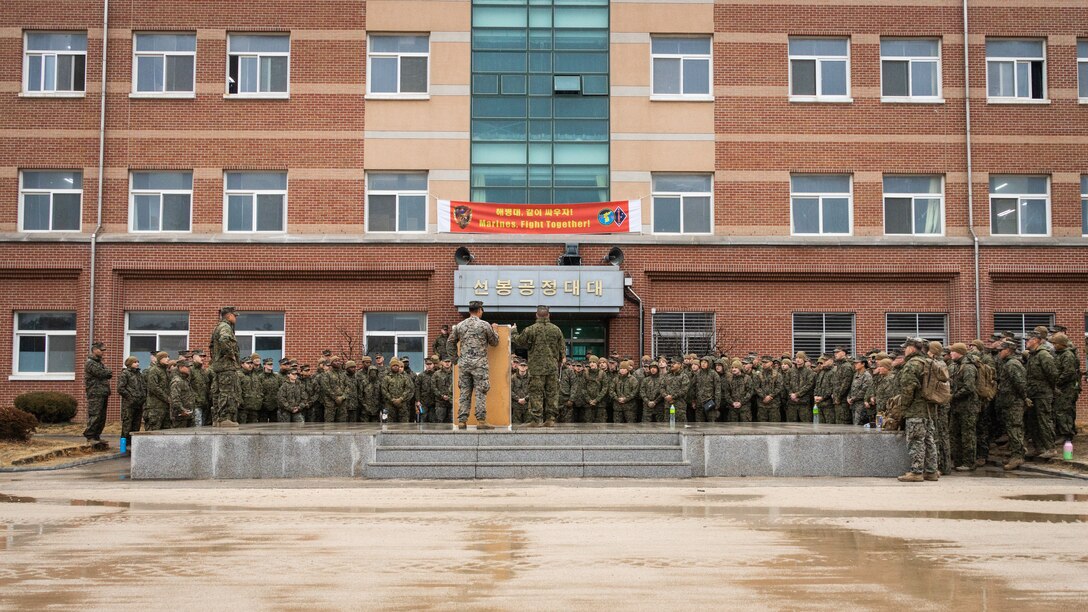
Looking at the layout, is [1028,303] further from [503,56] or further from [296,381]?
[296,381]

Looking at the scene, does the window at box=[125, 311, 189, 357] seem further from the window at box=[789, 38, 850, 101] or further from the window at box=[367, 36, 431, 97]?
the window at box=[789, 38, 850, 101]

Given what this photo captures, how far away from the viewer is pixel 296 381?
2052 cm

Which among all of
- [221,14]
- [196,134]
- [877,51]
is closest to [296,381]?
[196,134]

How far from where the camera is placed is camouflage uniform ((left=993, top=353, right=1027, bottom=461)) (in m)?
16.1

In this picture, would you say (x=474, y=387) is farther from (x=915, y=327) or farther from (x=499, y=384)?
(x=915, y=327)

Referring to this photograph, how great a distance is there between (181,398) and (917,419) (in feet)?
38.3

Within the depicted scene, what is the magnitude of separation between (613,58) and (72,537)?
20654mm

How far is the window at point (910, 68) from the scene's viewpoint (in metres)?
28.0

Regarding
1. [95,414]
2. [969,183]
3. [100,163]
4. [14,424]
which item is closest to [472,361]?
[95,414]

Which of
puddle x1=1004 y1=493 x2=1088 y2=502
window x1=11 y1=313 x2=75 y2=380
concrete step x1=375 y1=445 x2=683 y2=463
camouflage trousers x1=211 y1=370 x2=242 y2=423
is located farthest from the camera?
window x1=11 y1=313 x2=75 y2=380

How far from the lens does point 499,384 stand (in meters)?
16.7

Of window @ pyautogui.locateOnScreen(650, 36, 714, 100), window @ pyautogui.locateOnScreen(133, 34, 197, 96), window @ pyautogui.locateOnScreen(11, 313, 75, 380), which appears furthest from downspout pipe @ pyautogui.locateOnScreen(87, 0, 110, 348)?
window @ pyautogui.locateOnScreen(650, 36, 714, 100)

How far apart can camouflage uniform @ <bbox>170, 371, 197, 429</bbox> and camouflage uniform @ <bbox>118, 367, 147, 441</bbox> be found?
1.34m

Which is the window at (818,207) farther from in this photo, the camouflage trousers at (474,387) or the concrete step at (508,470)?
the camouflage trousers at (474,387)
